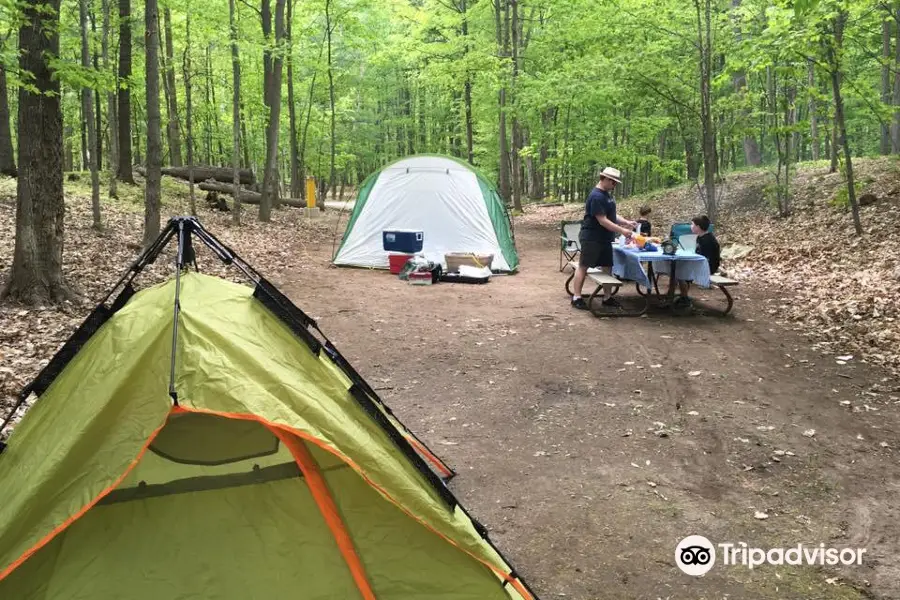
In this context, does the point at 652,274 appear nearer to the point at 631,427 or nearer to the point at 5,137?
the point at 631,427

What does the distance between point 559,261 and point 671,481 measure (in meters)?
8.83

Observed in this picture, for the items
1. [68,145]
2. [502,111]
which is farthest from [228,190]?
[68,145]

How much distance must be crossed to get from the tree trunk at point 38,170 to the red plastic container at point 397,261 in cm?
526

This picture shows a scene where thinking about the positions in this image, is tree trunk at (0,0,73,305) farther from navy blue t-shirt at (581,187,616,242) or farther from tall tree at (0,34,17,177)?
tall tree at (0,34,17,177)

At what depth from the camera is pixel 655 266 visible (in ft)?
27.8

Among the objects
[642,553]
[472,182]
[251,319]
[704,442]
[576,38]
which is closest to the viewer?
[251,319]

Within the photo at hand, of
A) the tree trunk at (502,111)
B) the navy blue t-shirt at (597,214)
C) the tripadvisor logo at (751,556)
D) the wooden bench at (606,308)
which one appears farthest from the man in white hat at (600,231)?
the tree trunk at (502,111)

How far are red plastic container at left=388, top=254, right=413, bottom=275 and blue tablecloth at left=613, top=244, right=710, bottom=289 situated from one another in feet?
12.7

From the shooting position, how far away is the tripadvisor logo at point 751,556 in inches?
119

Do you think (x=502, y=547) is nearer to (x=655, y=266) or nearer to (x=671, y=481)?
(x=671, y=481)

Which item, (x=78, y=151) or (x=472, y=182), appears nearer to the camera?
(x=472, y=182)

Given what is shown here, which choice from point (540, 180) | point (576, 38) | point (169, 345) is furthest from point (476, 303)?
point (540, 180)

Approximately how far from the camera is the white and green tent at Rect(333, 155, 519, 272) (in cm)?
1152

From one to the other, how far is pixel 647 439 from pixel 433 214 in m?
7.89
